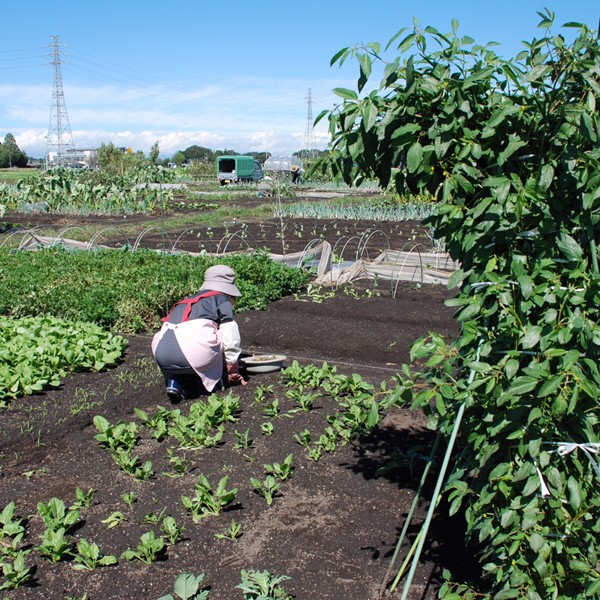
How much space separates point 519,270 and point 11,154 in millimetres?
87113

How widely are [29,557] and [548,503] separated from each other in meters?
2.30

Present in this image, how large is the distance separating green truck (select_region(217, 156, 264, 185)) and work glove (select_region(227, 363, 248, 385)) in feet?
125

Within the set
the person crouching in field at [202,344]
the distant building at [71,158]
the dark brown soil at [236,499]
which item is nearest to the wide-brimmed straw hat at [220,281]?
the person crouching in field at [202,344]

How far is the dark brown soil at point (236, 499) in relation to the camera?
2959mm

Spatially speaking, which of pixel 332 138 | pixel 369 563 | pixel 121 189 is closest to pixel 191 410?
pixel 369 563

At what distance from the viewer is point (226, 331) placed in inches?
203

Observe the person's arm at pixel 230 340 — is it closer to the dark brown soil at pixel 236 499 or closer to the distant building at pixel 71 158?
the dark brown soil at pixel 236 499

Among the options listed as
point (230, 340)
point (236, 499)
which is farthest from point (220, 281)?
point (236, 499)

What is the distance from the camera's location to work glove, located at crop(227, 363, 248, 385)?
5.27 m

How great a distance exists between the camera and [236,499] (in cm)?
360

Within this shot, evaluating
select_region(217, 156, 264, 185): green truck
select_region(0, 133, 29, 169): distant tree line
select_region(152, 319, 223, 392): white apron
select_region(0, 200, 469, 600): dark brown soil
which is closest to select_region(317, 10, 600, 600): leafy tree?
select_region(0, 200, 469, 600): dark brown soil

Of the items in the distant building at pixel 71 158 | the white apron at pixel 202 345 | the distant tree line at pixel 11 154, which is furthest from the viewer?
the distant tree line at pixel 11 154

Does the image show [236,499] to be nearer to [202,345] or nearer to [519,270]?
[202,345]

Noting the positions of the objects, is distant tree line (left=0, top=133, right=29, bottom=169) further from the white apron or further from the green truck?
the white apron
